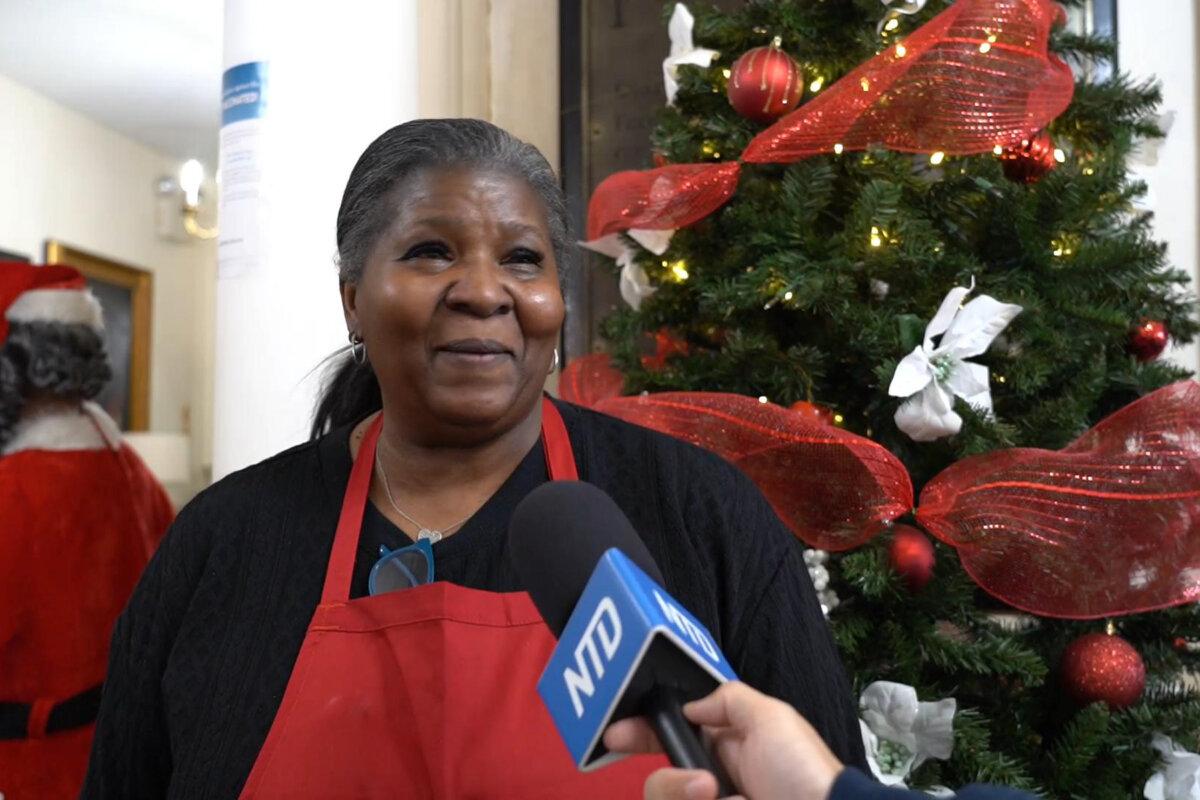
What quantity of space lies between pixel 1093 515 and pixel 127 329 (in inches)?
265

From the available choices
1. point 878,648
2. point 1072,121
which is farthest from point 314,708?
point 1072,121

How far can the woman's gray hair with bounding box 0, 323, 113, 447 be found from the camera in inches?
100.0

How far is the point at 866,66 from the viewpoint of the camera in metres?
1.58

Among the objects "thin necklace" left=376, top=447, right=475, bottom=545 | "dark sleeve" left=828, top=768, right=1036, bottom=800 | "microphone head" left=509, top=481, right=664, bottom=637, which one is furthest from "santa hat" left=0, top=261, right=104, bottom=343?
"dark sleeve" left=828, top=768, right=1036, bottom=800

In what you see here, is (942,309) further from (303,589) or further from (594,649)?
(594,649)

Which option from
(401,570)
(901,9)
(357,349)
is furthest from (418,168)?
(901,9)

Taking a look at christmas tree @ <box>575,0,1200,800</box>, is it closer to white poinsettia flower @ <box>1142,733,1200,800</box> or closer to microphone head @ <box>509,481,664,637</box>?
white poinsettia flower @ <box>1142,733,1200,800</box>

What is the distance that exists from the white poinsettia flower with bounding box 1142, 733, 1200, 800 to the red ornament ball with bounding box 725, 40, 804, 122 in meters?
1.03

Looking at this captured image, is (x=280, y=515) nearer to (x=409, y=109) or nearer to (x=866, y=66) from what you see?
(x=866, y=66)

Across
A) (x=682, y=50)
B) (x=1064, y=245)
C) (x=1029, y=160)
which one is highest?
(x=682, y=50)

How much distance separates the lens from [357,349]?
1459mm

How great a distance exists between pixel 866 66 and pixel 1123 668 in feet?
2.89

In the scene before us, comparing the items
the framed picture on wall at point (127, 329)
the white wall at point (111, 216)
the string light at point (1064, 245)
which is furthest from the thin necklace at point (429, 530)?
the framed picture on wall at point (127, 329)

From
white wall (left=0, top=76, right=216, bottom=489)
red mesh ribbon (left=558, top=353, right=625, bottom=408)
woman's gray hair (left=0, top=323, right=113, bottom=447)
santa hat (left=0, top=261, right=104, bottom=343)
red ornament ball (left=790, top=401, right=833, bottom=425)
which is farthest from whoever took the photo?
white wall (left=0, top=76, right=216, bottom=489)
